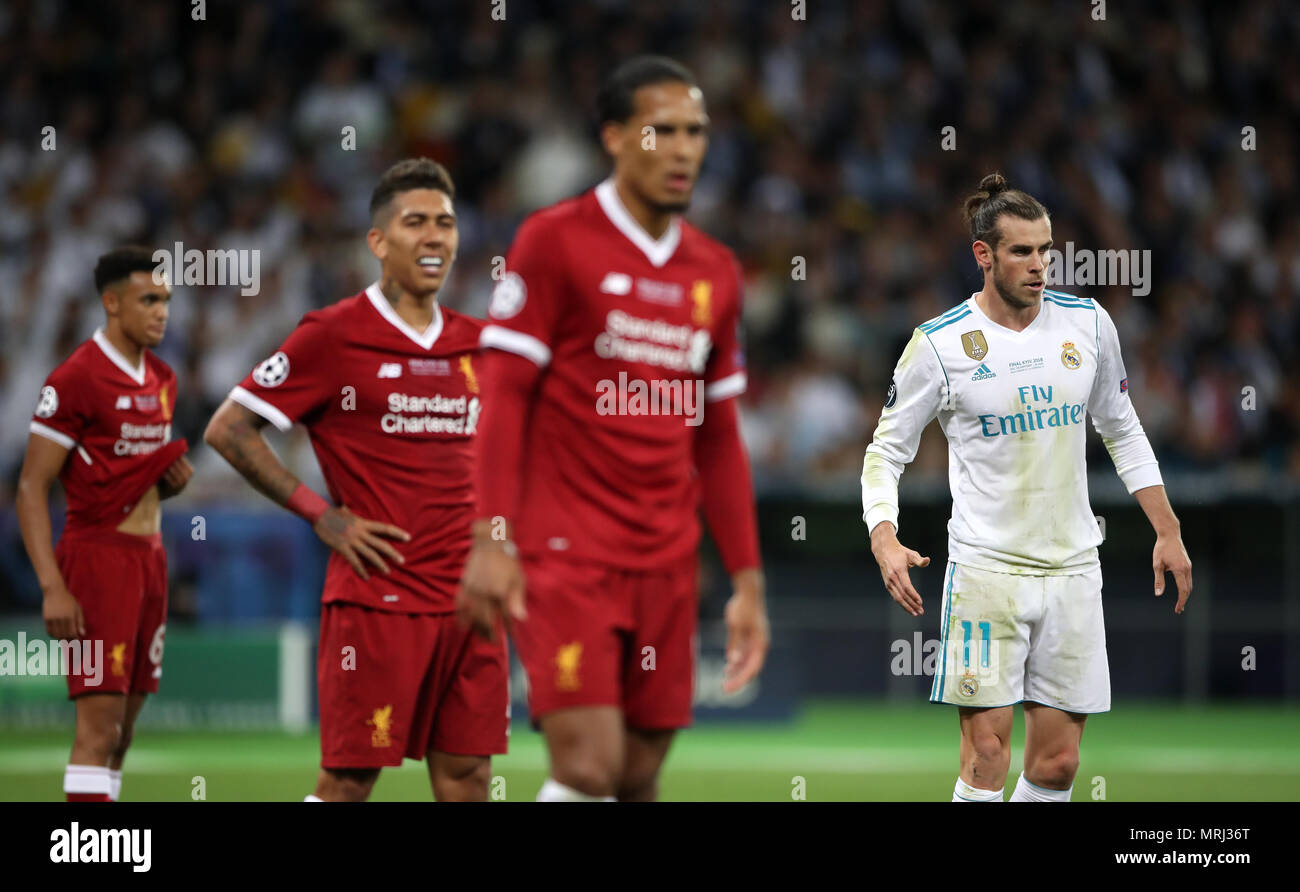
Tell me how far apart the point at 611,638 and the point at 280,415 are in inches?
84.0

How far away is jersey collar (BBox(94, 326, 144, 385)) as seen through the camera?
25.7 ft

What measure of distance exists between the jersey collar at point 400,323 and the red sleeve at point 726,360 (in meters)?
1.78

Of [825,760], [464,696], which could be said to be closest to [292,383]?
[464,696]

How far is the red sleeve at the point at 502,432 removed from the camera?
4.61 meters

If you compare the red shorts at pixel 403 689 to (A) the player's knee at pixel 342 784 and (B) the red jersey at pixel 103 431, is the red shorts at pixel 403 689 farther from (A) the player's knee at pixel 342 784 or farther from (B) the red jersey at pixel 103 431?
(B) the red jersey at pixel 103 431

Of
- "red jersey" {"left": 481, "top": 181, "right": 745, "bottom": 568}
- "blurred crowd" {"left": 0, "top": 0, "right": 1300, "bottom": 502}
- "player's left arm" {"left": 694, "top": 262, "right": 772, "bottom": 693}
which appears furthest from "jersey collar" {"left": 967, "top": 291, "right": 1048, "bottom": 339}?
"blurred crowd" {"left": 0, "top": 0, "right": 1300, "bottom": 502}

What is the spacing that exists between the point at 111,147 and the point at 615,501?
44.4 ft

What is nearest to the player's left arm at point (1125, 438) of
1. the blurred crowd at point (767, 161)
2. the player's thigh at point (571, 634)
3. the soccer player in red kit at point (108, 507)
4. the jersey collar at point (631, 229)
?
the jersey collar at point (631, 229)

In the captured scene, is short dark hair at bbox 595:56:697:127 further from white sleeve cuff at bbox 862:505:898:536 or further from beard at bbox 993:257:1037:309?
white sleeve cuff at bbox 862:505:898:536

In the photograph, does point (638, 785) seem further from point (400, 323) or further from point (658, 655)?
point (400, 323)

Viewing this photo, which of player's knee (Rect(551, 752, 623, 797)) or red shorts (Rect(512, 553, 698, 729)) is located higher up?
red shorts (Rect(512, 553, 698, 729))

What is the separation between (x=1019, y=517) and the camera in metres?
6.54

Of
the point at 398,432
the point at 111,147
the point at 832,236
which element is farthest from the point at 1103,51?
the point at 398,432

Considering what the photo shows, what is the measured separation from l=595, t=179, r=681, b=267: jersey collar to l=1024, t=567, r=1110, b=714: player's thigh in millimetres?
2445
